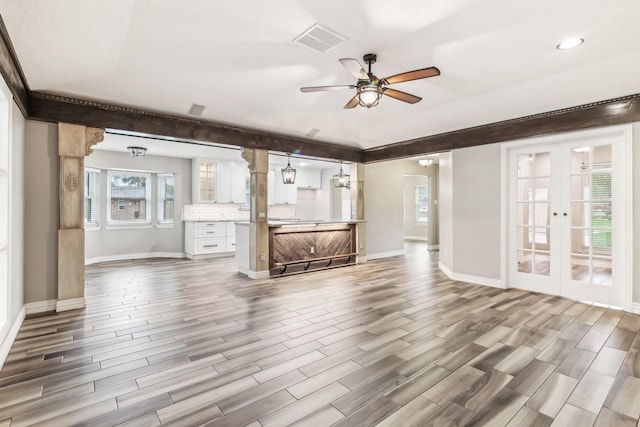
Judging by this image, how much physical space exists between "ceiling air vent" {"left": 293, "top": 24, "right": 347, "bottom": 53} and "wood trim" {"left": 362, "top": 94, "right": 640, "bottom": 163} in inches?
132

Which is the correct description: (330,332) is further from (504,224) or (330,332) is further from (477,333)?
(504,224)

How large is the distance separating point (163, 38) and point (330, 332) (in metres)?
3.06

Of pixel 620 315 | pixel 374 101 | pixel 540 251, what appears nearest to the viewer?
pixel 374 101

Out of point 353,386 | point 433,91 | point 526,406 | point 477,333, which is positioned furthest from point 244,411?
point 433,91

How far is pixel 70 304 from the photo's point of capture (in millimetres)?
3928

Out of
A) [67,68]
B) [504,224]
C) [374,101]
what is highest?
[67,68]

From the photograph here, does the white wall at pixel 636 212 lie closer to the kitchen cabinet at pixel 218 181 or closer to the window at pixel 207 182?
the kitchen cabinet at pixel 218 181

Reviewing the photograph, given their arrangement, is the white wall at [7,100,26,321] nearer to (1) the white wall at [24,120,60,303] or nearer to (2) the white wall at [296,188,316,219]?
(1) the white wall at [24,120,60,303]

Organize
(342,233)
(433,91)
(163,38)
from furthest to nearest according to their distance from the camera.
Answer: (342,233), (433,91), (163,38)

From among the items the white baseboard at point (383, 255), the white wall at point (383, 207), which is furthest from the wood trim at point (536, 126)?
the white baseboard at point (383, 255)

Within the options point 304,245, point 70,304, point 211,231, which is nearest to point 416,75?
point 304,245

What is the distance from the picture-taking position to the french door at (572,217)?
13.0ft

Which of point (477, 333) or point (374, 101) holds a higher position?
point (374, 101)

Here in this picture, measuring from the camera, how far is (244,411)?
1945 mm
